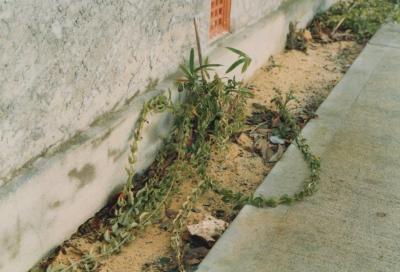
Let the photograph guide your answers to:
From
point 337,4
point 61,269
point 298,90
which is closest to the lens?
point 61,269

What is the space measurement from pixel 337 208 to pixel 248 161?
75cm

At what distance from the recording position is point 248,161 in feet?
12.1

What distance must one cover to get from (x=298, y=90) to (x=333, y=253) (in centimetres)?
213

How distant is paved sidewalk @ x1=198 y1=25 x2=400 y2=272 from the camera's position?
2703 mm

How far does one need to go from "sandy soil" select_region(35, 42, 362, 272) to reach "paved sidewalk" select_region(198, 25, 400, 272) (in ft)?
0.63

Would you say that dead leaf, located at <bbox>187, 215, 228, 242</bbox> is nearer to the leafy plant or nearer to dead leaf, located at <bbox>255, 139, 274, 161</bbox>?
dead leaf, located at <bbox>255, 139, 274, 161</bbox>

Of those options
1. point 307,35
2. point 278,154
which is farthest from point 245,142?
point 307,35

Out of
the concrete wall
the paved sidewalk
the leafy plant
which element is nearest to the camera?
the concrete wall

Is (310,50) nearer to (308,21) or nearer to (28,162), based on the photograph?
(308,21)

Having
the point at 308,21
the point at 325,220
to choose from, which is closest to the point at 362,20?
the point at 308,21

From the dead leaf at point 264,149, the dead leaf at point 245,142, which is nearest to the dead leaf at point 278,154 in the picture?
the dead leaf at point 264,149

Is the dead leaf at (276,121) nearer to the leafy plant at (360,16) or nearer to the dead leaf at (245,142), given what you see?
the dead leaf at (245,142)

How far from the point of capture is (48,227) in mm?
2701

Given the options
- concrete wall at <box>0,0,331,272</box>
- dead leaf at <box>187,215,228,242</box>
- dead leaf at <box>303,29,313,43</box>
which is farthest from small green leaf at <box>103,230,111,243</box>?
dead leaf at <box>303,29,313,43</box>
